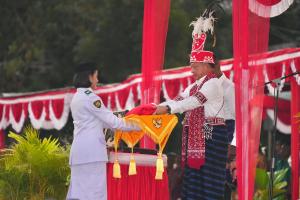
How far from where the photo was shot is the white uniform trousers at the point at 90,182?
595cm

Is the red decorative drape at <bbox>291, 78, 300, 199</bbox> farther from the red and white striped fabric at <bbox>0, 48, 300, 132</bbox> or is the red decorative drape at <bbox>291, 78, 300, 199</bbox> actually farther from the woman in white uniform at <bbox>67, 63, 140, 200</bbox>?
the woman in white uniform at <bbox>67, 63, 140, 200</bbox>

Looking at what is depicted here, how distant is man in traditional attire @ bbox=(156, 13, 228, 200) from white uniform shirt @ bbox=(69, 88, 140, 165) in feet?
1.42

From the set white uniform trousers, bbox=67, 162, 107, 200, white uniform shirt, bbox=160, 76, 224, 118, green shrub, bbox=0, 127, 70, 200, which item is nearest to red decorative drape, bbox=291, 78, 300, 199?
white uniform shirt, bbox=160, 76, 224, 118

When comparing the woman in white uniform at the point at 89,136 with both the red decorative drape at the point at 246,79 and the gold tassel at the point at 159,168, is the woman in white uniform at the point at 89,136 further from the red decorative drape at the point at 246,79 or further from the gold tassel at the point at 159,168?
the red decorative drape at the point at 246,79

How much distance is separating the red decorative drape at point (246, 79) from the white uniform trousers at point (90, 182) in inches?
45.3

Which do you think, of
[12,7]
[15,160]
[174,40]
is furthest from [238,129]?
[12,7]

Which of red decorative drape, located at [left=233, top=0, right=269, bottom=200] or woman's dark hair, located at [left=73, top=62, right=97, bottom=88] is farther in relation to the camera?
woman's dark hair, located at [left=73, top=62, right=97, bottom=88]

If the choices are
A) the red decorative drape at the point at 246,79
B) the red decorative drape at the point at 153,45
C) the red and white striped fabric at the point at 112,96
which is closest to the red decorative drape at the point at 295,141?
the red and white striped fabric at the point at 112,96

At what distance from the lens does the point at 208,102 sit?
19.9ft

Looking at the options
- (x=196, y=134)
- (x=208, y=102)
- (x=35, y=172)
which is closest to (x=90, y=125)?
(x=196, y=134)

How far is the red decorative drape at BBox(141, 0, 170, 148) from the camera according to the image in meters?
7.16

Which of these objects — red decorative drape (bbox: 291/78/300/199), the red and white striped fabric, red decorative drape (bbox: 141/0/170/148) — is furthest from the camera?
the red and white striped fabric

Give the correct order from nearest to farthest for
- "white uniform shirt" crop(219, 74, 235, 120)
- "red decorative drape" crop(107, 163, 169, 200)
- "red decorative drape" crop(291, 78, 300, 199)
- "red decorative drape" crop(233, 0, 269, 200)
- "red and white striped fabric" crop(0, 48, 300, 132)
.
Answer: "red decorative drape" crop(233, 0, 269, 200) < "red decorative drape" crop(107, 163, 169, 200) < "white uniform shirt" crop(219, 74, 235, 120) < "red decorative drape" crop(291, 78, 300, 199) < "red and white striped fabric" crop(0, 48, 300, 132)

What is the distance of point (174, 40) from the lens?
916 inches
